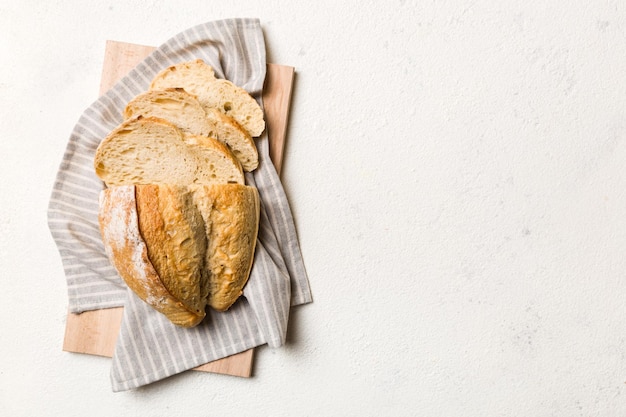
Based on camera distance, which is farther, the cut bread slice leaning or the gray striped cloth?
the gray striped cloth

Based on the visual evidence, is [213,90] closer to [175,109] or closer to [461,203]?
[175,109]

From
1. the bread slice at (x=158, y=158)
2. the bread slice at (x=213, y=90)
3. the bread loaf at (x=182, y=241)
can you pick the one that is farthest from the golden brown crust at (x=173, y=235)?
the bread slice at (x=213, y=90)

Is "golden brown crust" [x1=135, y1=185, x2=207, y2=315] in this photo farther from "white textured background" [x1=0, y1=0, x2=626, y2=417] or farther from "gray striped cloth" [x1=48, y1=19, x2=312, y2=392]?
"white textured background" [x1=0, y1=0, x2=626, y2=417]

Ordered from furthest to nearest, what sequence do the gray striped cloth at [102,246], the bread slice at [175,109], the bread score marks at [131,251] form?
1. the gray striped cloth at [102,246]
2. the bread slice at [175,109]
3. the bread score marks at [131,251]

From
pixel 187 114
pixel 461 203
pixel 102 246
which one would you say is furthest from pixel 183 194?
pixel 461 203

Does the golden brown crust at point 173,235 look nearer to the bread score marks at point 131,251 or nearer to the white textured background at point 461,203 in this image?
the bread score marks at point 131,251

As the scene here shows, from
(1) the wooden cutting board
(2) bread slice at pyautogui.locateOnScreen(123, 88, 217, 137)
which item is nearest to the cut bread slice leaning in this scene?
(2) bread slice at pyautogui.locateOnScreen(123, 88, 217, 137)

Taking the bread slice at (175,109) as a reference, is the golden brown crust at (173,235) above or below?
below
